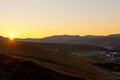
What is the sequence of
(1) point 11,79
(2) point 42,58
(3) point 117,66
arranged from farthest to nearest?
(3) point 117,66, (2) point 42,58, (1) point 11,79

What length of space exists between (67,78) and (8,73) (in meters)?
6.40

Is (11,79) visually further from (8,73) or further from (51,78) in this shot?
(51,78)

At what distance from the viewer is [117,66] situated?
72625 millimetres

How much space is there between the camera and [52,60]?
54906 mm

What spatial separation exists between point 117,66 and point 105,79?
86.2 ft

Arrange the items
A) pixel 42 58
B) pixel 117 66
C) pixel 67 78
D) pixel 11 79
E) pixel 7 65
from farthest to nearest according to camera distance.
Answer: pixel 117 66 < pixel 42 58 < pixel 7 65 < pixel 67 78 < pixel 11 79

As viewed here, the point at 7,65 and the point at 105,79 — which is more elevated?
the point at 7,65

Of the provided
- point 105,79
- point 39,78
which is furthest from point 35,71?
point 105,79

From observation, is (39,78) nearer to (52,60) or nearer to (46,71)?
(46,71)

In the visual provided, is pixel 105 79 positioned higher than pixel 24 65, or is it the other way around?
pixel 24 65

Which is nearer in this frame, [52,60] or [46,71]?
[46,71]

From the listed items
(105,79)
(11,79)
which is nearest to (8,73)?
(11,79)

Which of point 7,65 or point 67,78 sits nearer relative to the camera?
point 67,78

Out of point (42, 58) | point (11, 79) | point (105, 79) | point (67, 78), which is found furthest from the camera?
point (42, 58)
